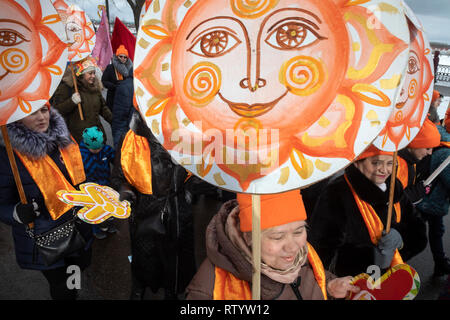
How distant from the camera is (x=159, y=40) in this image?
84 cm

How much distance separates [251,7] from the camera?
770 millimetres

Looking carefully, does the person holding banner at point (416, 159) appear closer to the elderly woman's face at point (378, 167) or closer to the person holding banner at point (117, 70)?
the elderly woman's face at point (378, 167)

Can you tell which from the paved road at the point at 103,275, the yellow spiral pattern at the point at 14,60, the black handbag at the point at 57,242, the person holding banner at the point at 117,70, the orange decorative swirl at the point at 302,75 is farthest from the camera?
the person holding banner at the point at 117,70

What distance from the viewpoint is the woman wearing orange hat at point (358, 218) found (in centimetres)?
169

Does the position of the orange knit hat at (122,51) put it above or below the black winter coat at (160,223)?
above

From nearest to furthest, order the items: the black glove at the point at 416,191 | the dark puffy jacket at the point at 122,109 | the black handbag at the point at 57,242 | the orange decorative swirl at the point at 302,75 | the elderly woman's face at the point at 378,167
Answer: the orange decorative swirl at the point at 302,75 < the elderly woman's face at the point at 378,167 < the black handbag at the point at 57,242 < the black glove at the point at 416,191 < the dark puffy jacket at the point at 122,109

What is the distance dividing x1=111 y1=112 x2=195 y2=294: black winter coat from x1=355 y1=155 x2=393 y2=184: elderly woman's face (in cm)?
114

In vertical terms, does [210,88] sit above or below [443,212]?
above

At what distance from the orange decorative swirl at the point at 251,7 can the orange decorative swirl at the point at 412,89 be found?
0.90m

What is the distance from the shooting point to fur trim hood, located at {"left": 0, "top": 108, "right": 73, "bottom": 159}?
173 centimetres

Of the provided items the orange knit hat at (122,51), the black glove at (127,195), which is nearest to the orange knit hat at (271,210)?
the black glove at (127,195)

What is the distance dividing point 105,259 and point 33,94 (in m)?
1.99
